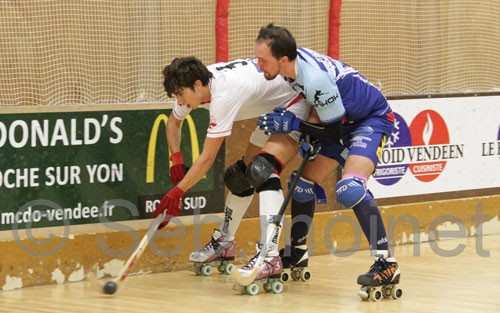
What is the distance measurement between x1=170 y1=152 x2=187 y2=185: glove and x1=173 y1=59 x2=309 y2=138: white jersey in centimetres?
27

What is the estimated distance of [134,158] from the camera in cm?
785

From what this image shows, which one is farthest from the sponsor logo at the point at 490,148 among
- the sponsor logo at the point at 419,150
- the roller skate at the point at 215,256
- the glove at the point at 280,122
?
the glove at the point at 280,122

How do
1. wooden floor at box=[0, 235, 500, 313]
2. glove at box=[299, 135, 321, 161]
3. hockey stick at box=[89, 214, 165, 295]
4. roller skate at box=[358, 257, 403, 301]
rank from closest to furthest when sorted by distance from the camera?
wooden floor at box=[0, 235, 500, 313] → hockey stick at box=[89, 214, 165, 295] → roller skate at box=[358, 257, 403, 301] → glove at box=[299, 135, 321, 161]

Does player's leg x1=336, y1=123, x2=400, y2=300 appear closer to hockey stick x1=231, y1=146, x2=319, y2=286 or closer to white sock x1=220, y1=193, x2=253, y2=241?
hockey stick x1=231, y1=146, x2=319, y2=286

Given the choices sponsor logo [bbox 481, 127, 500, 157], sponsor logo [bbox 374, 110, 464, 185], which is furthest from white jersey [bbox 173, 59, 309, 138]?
sponsor logo [bbox 481, 127, 500, 157]

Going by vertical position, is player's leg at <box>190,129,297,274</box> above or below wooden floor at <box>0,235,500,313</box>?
above

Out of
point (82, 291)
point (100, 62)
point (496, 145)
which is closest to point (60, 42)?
point (100, 62)

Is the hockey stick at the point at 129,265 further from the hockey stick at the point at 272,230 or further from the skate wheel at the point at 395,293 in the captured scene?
the skate wheel at the point at 395,293

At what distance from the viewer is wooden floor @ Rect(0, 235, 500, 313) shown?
22.0 ft

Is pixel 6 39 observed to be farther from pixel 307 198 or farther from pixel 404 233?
pixel 404 233

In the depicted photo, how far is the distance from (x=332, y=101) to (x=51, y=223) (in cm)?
196

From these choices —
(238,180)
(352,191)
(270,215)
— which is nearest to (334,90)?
(352,191)

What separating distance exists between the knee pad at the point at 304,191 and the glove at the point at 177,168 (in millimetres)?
745

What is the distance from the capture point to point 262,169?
720 cm
